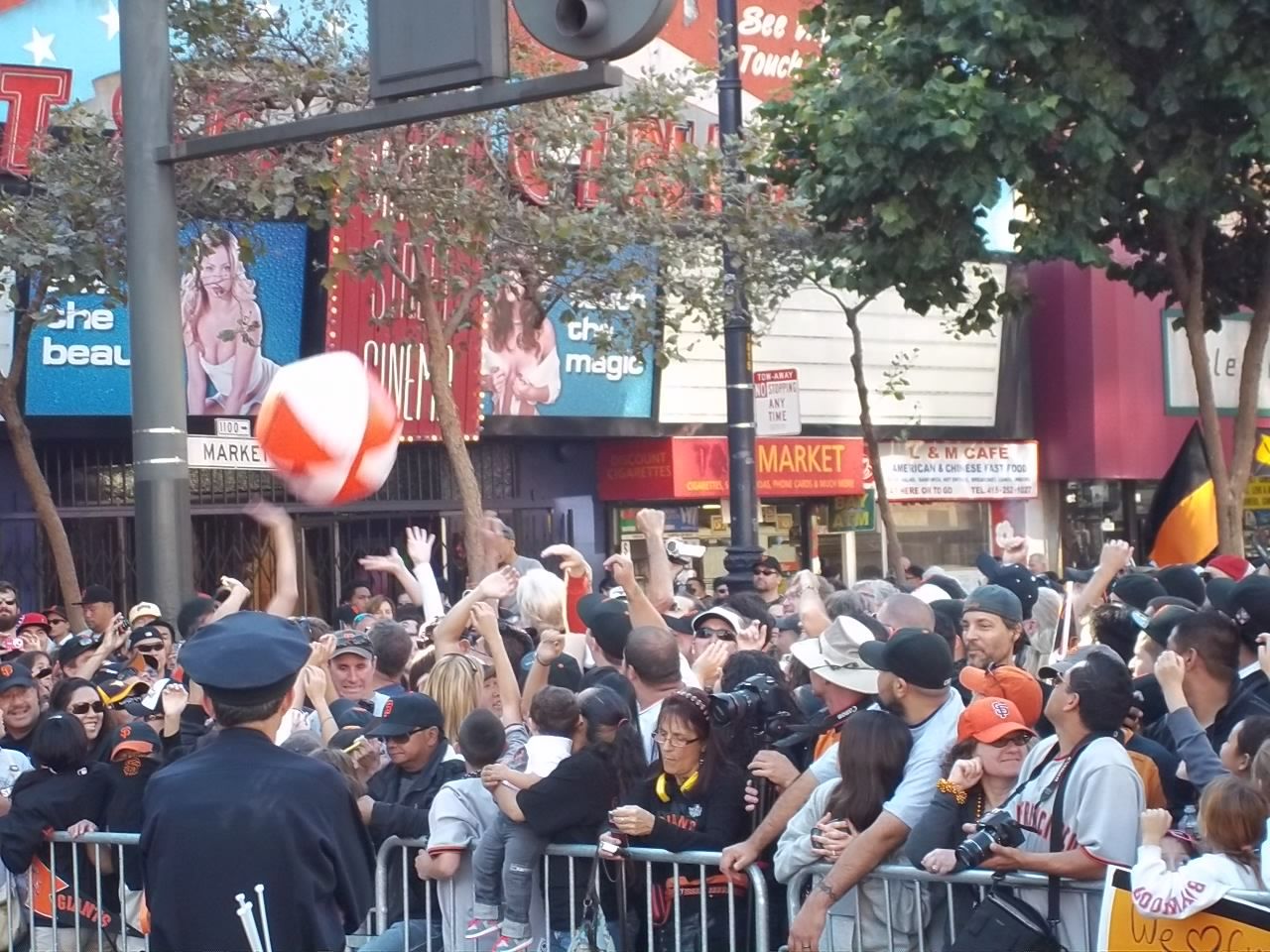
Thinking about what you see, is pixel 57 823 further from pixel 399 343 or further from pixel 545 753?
pixel 399 343

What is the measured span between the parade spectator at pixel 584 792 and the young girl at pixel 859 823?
2.57 ft

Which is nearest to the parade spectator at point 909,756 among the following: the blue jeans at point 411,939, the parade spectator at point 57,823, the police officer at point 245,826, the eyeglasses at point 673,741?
the eyeglasses at point 673,741

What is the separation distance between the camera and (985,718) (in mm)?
5656

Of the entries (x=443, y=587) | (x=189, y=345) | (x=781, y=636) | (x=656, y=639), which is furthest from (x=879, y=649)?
(x=443, y=587)

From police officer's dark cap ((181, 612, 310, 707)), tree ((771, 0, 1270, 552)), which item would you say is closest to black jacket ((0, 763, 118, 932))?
police officer's dark cap ((181, 612, 310, 707))

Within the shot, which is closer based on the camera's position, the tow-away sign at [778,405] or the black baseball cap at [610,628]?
the black baseball cap at [610,628]

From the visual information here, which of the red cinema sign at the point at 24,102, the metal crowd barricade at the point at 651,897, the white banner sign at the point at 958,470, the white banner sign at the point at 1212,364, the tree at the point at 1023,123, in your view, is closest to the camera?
the metal crowd barricade at the point at 651,897

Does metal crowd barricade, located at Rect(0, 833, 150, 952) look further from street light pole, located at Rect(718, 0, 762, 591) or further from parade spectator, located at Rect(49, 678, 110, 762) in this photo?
street light pole, located at Rect(718, 0, 762, 591)

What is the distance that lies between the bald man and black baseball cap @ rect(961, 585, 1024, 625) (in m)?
0.24

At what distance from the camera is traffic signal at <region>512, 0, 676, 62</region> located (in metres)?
7.20

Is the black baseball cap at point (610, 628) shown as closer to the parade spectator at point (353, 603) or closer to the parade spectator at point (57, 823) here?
the parade spectator at point (57, 823)

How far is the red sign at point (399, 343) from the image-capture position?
18.1 meters

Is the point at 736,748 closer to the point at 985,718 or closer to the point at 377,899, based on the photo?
the point at 985,718

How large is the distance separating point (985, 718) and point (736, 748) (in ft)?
3.38
